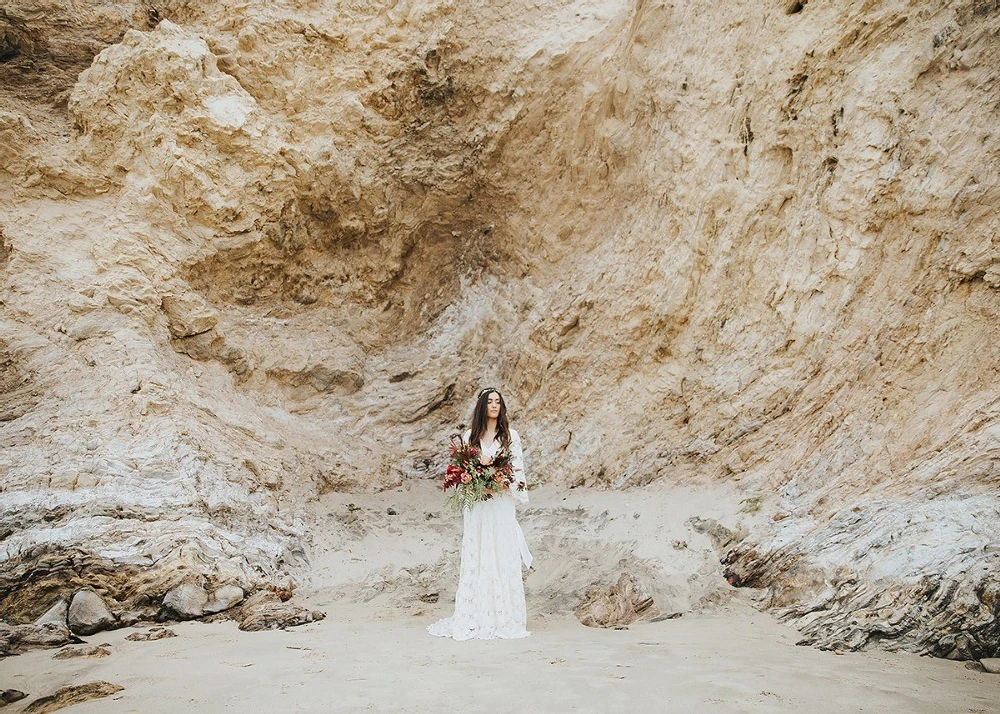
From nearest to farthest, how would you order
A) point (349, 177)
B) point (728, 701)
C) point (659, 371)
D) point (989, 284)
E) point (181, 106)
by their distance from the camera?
point (728, 701) → point (989, 284) → point (659, 371) → point (181, 106) → point (349, 177)

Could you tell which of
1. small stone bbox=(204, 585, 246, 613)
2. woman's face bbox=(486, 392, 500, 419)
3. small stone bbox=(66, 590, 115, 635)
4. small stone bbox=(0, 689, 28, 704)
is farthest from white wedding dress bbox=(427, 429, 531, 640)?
small stone bbox=(0, 689, 28, 704)

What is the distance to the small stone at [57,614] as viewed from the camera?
547 centimetres

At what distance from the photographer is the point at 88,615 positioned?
18.2ft

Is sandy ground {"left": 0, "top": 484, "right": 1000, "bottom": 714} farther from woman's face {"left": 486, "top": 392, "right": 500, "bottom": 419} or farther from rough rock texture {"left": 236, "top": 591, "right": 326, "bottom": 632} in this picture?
woman's face {"left": 486, "top": 392, "right": 500, "bottom": 419}

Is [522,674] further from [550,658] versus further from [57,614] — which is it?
[57,614]

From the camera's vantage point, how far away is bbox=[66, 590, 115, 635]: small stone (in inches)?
216

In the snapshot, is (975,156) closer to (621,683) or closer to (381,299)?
(621,683)

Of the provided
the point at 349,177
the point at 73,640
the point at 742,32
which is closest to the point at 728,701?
the point at 73,640

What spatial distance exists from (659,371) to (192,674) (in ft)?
19.2

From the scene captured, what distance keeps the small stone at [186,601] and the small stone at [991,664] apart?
17.3 feet

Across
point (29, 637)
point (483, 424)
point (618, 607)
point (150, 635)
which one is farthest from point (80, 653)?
point (618, 607)

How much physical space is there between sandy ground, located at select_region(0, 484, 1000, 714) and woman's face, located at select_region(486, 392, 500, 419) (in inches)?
64.4

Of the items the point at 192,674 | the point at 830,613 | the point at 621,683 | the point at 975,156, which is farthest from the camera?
the point at 975,156

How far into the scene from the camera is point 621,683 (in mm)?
3705
